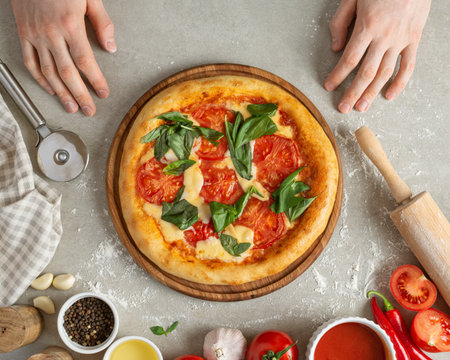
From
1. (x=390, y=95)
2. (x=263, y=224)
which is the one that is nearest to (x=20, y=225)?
(x=263, y=224)

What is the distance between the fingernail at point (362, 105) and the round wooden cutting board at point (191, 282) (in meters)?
0.25

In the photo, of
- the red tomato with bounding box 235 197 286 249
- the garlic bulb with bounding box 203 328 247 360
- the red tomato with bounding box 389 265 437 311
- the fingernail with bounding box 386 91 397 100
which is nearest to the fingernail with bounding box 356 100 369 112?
the fingernail with bounding box 386 91 397 100

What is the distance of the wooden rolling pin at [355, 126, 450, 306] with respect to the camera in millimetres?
2506

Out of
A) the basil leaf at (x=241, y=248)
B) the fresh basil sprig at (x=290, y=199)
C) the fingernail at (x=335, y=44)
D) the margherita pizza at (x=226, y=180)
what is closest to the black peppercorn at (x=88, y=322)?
the margherita pizza at (x=226, y=180)

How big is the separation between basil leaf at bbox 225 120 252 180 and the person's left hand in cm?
69

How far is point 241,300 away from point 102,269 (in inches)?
33.6

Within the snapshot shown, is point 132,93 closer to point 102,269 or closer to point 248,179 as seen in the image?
point 248,179

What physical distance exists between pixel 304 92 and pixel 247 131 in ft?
1.81

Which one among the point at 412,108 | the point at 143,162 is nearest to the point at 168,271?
the point at 143,162

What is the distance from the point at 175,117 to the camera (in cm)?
248

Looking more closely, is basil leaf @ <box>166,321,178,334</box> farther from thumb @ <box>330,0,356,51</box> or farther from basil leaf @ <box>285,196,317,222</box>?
thumb @ <box>330,0,356,51</box>

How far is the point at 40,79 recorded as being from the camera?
268 cm

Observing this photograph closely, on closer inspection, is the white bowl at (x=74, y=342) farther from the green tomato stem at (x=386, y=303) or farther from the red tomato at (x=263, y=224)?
the green tomato stem at (x=386, y=303)

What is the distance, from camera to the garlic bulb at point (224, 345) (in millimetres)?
2551
